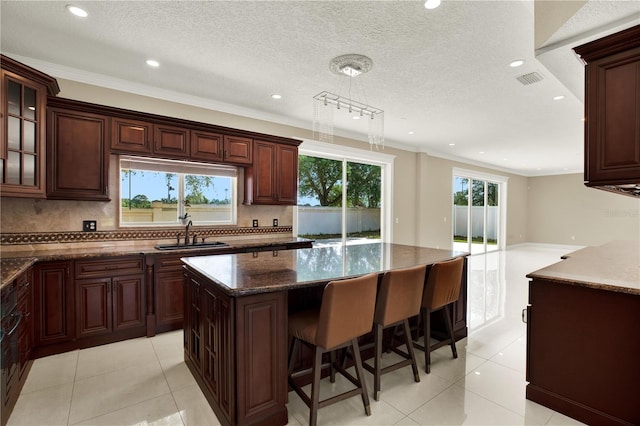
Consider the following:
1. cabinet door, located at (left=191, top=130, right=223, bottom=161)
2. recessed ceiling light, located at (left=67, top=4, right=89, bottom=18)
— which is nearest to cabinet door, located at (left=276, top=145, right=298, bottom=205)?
cabinet door, located at (left=191, top=130, right=223, bottom=161)

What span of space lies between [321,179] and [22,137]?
13.0 feet

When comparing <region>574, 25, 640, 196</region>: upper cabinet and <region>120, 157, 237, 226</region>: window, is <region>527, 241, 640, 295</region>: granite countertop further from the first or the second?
<region>120, 157, 237, 226</region>: window

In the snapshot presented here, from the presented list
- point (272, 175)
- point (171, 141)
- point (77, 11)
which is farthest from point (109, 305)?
point (77, 11)

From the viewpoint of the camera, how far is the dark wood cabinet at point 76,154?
2902 mm

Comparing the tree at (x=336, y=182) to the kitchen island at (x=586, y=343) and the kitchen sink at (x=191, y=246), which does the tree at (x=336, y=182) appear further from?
the kitchen island at (x=586, y=343)

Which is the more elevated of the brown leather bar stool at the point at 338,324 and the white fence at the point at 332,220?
the white fence at the point at 332,220

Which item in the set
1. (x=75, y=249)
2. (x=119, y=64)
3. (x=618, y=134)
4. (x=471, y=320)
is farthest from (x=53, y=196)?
(x=471, y=320)

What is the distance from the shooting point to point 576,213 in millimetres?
10273

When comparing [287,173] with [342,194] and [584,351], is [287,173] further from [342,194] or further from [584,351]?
[584,351]

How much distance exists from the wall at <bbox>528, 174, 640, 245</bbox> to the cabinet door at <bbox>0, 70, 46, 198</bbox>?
13168 mm

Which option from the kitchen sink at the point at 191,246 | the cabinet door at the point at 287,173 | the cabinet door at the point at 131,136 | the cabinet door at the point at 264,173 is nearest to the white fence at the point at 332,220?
the cabinet door at the point at 287,173

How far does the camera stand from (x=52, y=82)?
9.10 feet

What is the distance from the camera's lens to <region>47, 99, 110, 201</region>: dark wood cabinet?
2.90 m

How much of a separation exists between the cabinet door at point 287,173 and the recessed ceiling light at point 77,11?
2500 millimetres
